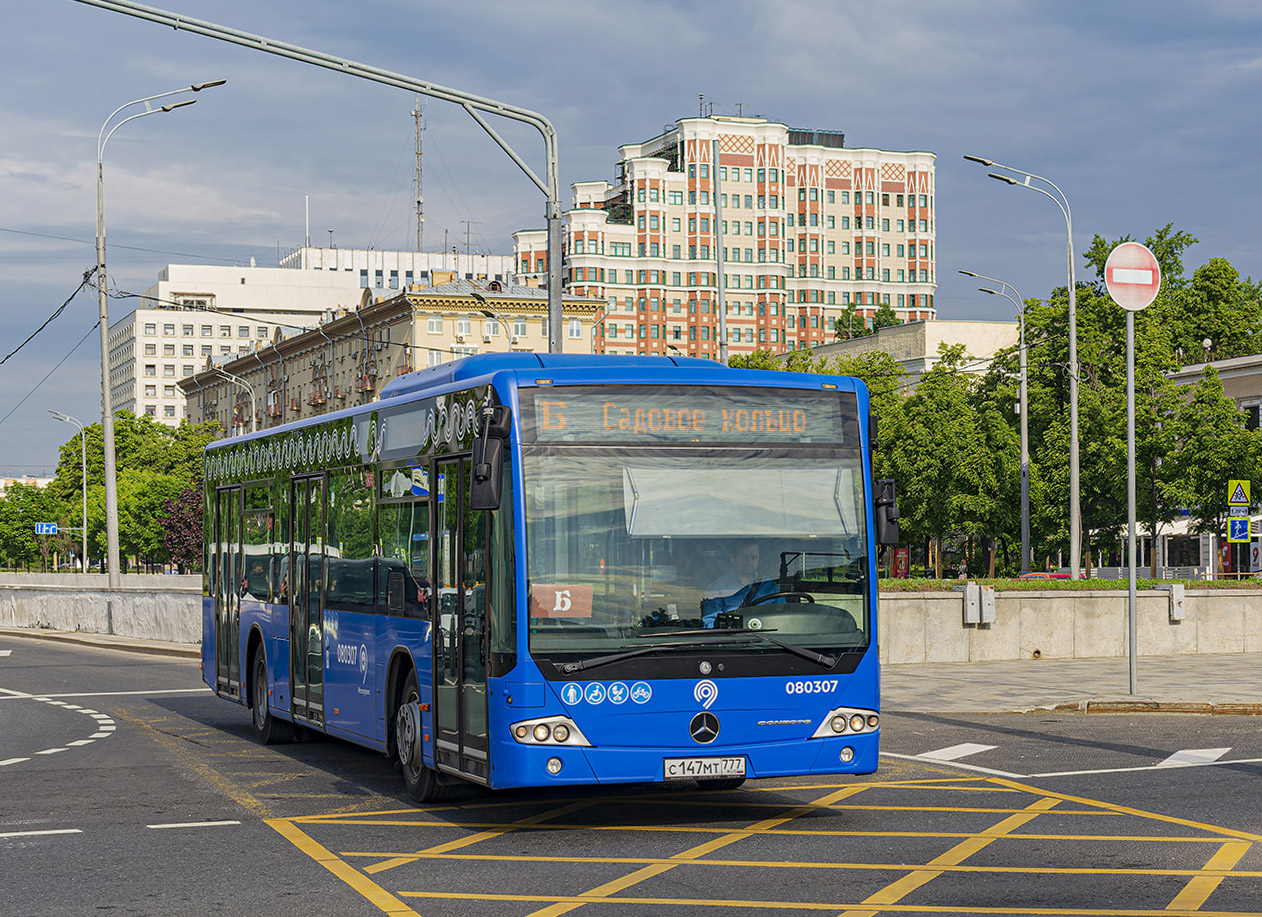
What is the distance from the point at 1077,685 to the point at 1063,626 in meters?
5.25

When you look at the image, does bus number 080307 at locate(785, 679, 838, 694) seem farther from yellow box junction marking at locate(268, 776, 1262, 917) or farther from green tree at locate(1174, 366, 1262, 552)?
green tree at locate(1174, 366, 1262, 552)

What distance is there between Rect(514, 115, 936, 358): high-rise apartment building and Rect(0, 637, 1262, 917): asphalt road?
5395 inches

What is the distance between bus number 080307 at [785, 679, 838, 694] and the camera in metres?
10.4

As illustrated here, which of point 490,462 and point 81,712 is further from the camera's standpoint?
point 81,712

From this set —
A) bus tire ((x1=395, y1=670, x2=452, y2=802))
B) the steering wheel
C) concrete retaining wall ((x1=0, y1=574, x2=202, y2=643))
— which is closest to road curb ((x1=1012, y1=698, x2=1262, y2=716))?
bus tire ((x1=395, y1=670, x2=452, y2=802))

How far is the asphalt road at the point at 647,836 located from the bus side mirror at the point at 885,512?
5.93 ft

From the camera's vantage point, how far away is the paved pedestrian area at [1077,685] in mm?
18875

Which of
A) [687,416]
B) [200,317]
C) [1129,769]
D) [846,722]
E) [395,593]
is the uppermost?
[200,317]

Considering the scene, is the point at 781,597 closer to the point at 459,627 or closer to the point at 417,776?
the point at 459,627

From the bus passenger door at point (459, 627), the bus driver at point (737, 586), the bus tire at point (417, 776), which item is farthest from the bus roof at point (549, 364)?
the bus tire at point (417, 776)

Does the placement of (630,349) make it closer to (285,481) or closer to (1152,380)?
(1152,380)

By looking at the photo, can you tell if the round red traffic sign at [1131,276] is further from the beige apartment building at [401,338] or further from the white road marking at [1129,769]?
the beige apartment building at [401,338]

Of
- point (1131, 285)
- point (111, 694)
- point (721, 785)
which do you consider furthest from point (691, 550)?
point (111, 694)

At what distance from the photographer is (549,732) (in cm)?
996
